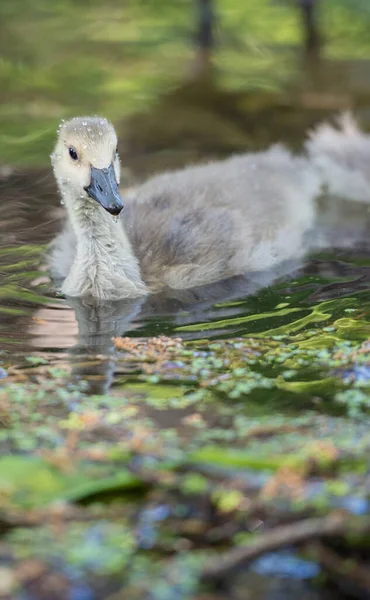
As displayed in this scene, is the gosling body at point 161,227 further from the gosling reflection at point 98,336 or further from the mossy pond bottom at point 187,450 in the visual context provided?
the mossy pond bottom at point 187,450

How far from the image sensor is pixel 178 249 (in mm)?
4707

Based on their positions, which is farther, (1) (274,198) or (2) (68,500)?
(1) (274,198)

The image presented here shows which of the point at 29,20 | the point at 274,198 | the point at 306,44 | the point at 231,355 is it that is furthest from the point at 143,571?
the point at 29,20

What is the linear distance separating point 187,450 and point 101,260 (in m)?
1.88

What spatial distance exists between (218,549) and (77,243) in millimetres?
2545

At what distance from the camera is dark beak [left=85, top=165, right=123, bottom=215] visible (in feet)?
A: 13.8

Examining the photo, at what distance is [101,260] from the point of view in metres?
4.64

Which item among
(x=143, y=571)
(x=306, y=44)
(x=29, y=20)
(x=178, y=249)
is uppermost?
(x=29, y=20)

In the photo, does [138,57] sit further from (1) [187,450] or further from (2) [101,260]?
(1) [187,450]

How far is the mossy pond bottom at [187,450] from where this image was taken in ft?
7.97

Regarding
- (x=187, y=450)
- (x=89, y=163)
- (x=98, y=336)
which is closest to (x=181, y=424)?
(x=187, y=450)

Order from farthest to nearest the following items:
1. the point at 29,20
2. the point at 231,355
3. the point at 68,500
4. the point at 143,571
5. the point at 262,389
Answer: the point at 29,20, the point at 231,355, the point at 262,389, the point at 68,500, the point at 143,571

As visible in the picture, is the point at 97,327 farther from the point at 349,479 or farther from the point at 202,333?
the point at 349,479

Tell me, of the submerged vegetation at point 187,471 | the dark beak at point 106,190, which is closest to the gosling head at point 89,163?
the dark beak at point 106,190
